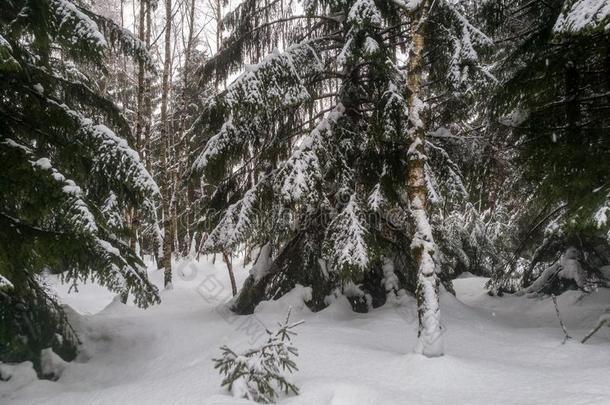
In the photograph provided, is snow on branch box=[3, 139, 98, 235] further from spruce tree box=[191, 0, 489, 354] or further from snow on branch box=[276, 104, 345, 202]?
snow on branch box=[276, 104, 345, 202]

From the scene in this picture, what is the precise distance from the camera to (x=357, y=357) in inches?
191

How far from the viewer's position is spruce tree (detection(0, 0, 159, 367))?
13.8 ft

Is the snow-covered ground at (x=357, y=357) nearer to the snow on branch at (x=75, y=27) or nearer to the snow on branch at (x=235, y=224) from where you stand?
the snow on branch at (x=235, y=224)

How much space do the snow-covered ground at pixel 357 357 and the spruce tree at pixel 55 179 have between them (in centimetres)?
90

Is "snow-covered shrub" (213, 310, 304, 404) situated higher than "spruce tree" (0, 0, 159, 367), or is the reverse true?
"spruce tree" (0, 0, 159, 367)

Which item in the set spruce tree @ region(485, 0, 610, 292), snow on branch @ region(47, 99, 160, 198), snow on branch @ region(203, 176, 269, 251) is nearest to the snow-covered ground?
snow on branch @ region(203, 176, 269, 251)

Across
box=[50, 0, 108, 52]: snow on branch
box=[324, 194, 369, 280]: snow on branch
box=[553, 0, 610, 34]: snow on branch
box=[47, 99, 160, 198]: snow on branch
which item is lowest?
box=[324, 194, 369, 280]: snow on branch

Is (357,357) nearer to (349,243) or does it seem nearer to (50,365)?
(349,243)

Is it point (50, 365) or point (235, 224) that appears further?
point (235, 224)

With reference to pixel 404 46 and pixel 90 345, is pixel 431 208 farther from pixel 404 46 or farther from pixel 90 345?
pixel 90 345

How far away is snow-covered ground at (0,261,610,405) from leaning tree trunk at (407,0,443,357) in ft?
1.00

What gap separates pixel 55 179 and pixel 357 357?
374 centimetres

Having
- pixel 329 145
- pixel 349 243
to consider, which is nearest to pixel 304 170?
pixel 329 145

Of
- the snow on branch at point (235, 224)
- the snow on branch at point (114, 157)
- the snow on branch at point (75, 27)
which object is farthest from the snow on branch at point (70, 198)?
the snow on branch at point (235, 224)
